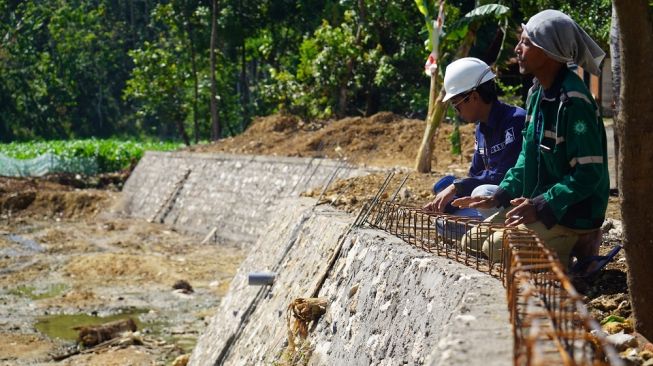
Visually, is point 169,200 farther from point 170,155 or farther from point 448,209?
point 448,209

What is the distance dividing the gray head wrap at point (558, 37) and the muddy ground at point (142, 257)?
1173 mm

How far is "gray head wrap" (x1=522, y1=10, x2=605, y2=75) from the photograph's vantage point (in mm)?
4793

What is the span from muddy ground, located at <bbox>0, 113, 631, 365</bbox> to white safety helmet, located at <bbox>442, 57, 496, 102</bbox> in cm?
127

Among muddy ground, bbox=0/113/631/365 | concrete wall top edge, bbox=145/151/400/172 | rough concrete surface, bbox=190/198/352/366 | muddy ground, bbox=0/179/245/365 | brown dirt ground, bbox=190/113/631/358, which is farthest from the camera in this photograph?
concrete wall top edge, bbox=145/151/400/172

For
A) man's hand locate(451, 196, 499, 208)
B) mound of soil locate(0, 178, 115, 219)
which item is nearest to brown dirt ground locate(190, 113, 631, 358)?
man's hand locate(451, 196, 499, 208)

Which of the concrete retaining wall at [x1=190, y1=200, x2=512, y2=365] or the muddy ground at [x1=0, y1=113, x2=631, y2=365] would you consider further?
the muddy ground at [x1=0, y1=113, x2=631, y2=365]


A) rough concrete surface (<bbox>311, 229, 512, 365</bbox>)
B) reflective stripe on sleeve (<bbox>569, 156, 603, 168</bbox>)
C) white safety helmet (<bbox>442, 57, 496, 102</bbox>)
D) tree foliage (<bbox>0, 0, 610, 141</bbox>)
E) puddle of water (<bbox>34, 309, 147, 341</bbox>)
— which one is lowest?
tree foliage (<bbox>0, 0, 610, 141</bbox>)

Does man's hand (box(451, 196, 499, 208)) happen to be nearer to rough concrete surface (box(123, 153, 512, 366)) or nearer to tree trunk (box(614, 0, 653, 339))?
rough concrete surface (box(123, 153, 512, 366))

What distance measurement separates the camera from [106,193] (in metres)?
29.5

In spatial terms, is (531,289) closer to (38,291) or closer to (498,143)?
(498,143)

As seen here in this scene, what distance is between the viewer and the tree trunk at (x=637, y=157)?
4.25 m

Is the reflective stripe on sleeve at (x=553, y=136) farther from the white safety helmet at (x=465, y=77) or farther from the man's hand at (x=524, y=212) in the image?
the white safety helmet at (x=465, y=77)

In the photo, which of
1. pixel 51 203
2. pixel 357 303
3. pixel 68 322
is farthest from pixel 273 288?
pixel 51 203

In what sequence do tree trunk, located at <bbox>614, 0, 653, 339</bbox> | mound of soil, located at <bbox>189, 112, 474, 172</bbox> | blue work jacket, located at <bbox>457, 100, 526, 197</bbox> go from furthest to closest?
mound of soil, located at <bbox>189, 112, 474, 172</bbox> → blue work jacket, located at <bbox>457, 100, 526, 197</bbox> → tree trunk, located at <bbox>614, 0, 653, 339</bbox>
